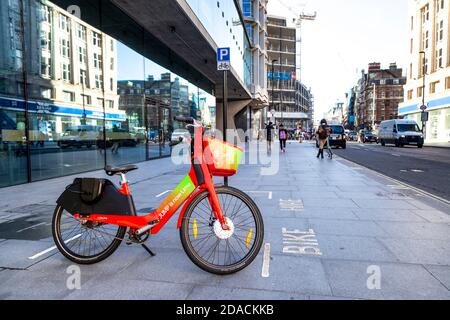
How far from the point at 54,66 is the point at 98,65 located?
2.09 m

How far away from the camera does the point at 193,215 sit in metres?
3.12

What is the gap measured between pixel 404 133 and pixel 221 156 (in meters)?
30.4

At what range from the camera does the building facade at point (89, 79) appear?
840 centimetres

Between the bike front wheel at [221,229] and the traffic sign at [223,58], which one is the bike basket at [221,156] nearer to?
the bike front wheel at [221,229]

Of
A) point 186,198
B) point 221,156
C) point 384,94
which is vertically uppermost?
point 384,94

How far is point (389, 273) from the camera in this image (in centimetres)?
311

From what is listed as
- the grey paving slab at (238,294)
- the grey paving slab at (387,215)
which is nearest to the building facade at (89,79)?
the grey paving slab at (238,294)

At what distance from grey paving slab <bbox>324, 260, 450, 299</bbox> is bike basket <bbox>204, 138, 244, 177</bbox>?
1.35 m

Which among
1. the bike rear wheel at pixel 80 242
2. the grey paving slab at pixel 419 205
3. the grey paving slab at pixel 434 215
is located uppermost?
the bike rear wheel at pixel 80 242

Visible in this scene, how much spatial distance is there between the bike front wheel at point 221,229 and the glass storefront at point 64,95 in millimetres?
6872

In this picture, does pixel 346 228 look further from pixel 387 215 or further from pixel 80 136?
pixel 80 136

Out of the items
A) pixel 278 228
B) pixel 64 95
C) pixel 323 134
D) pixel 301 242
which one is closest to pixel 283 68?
pixel 323 134

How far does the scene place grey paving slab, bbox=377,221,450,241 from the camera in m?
4.21
